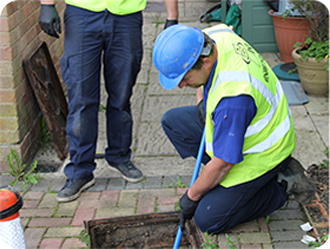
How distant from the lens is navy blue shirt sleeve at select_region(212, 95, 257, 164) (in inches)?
118

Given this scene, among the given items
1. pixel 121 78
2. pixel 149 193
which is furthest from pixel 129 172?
pixel 121 78

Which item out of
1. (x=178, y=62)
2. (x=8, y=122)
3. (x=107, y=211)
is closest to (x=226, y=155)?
(x=178, y=62)

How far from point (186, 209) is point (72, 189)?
1.09 metres

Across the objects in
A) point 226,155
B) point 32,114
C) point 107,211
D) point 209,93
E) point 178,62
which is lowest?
point 107,211

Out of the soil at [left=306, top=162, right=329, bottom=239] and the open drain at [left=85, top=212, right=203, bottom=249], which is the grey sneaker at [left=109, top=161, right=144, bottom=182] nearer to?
the open drain at [left=85, top=212, right=203, bottom=249]

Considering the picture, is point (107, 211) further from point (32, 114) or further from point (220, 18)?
point (220, 18)

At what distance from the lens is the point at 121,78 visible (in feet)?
13.4

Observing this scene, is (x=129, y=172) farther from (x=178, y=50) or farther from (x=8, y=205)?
(x=8, y=205)

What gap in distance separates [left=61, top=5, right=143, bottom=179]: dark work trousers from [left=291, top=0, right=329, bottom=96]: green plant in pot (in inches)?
96.4

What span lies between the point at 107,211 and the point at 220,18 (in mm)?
5436

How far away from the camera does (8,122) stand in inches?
173

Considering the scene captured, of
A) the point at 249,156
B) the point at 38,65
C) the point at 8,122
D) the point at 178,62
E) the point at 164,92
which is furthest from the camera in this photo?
the point at 164,92

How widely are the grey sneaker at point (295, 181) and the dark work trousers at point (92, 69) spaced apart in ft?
4.66

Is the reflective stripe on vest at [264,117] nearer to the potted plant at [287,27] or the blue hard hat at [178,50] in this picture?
the blue hard hat at [178,50]
